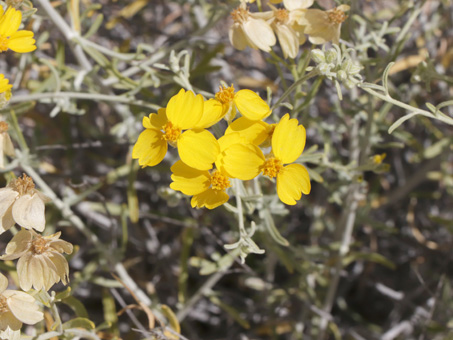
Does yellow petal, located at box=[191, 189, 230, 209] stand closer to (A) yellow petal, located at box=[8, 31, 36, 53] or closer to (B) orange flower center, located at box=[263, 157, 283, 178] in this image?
(B) orange flower center, located at box=[263, 157, 283, 178]

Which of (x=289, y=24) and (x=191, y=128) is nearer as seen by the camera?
(x=191, y=128)

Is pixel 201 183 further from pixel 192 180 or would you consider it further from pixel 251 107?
pixel 251 107

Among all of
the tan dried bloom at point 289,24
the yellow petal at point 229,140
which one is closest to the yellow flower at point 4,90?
the yellow petal at point 229,140

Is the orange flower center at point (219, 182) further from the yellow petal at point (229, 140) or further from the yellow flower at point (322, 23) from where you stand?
the yellow flower at point (322, 23)

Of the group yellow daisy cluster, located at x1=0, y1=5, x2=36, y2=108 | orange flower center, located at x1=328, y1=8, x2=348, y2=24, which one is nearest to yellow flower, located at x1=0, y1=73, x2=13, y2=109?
yellow daisy cluster, located at x1=0, y1=5, x2=36, y2=108

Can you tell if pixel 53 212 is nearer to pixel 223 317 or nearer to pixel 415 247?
pixel 223 317

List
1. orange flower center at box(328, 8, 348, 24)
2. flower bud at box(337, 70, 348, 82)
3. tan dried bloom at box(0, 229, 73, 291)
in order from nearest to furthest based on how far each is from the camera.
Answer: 1. flower bud at box(337, 70, 348, 82)
2. tan dried bloom at box(0, 229, 73, 291)
3. orange flower center at box(328, 8, 348, 24)

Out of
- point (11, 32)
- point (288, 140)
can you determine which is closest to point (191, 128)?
point (288, 140)
